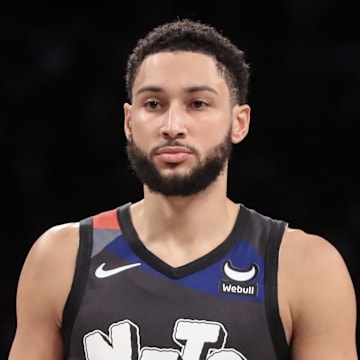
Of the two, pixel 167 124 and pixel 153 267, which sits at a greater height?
pixel 167 124

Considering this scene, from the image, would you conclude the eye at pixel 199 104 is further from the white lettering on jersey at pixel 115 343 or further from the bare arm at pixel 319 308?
the white lettering on jersey at pixel 115 343

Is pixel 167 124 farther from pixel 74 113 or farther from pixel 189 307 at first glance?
pixel 74 113

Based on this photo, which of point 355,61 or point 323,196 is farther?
point 355,61

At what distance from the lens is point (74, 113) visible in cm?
536

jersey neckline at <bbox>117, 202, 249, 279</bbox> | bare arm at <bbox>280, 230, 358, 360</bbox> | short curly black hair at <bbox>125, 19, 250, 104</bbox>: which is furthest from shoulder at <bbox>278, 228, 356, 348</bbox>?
short curly black hair at <bbox>125, 19, 250, 104</bbox>

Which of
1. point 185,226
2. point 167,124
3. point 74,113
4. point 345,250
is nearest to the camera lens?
point 167,124

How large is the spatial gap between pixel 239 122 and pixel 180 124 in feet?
0.98

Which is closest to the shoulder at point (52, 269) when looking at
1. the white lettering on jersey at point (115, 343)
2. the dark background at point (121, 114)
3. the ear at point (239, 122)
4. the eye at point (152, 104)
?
the white lettering on jersey at point (115, 343)

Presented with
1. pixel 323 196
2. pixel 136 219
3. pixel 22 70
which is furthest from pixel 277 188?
pixel 136 219

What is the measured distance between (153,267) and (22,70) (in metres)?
2.98

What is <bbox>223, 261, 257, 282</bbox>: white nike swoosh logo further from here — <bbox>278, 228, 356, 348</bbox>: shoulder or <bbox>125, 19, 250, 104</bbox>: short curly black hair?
<bbox>125, 19, 250, 104</bbox>: short curly black hair

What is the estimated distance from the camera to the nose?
103 inches

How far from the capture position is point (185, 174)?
8.73ft

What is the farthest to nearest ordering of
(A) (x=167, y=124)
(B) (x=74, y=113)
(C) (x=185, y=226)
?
(B) (x=74, y=113) < (C) (x=185, y=226) < (A) (x=167, y=124)
